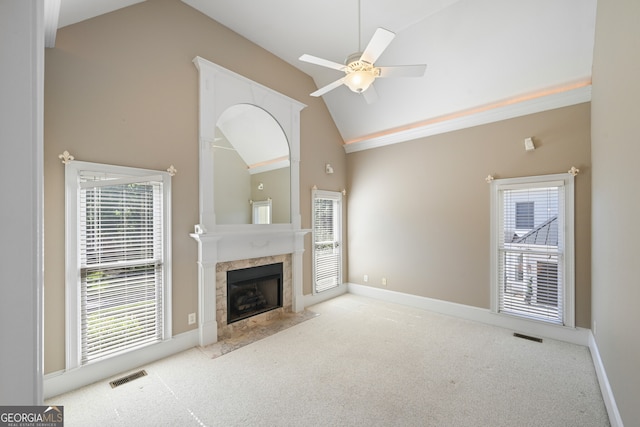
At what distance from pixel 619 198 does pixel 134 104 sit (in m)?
4.23

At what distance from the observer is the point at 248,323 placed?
386 cm

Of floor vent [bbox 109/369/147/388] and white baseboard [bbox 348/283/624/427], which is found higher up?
white baseboard [bbox 348/283/624/427]

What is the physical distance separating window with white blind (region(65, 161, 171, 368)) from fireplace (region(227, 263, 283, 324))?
0.82 m

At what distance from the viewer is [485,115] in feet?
13.0

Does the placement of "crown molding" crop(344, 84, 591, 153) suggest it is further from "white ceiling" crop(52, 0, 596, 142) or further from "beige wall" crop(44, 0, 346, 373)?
"beige wall" crop(44, 0, 346, 373)

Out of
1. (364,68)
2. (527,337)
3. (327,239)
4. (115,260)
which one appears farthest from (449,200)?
(115,260)

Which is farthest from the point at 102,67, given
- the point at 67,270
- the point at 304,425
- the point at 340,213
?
the point at 340,213

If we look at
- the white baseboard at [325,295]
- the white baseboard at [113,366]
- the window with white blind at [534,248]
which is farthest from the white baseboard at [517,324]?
the white baseboard at [113,366]

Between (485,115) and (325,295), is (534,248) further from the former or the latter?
(325,295)

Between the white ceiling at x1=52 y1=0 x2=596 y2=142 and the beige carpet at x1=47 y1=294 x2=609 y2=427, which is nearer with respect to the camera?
the beige carpet at x1=47 y1=294 x2=609 y2=427

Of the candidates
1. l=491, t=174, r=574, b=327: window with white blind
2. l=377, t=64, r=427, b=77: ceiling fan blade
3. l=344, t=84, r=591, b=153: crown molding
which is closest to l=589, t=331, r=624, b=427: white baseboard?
l=491, t=174, r=574, b=327: window with white blind

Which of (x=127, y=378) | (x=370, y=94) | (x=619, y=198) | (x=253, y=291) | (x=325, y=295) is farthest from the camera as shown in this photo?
(x=325, y=295)

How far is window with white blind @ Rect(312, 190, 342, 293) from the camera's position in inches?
198

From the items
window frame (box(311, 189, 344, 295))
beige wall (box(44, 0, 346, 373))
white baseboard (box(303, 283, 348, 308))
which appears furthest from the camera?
window frame (box(311, 189, 344, 295))
